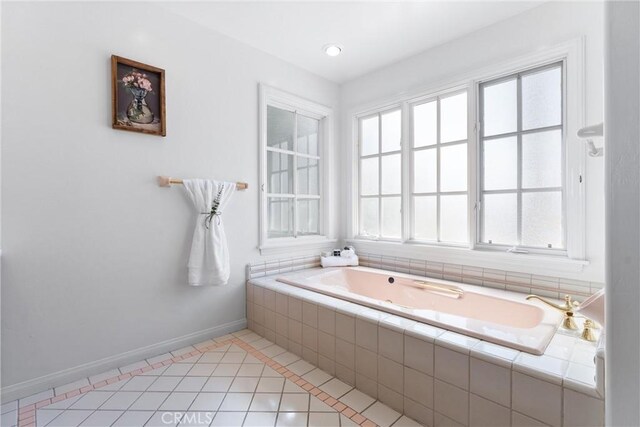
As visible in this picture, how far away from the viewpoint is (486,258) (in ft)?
7.30

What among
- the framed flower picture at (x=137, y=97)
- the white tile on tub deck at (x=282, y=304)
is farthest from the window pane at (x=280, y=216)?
the framed flower picture at (x=137, y=97)

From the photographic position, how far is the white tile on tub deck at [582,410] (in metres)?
0.99

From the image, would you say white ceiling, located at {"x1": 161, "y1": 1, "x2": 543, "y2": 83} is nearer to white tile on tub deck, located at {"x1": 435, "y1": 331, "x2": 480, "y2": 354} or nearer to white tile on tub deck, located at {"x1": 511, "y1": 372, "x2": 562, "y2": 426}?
white tile on tub deck, located at {"x1": 435, "y1": 331, "x2": 480, "y2": 354}

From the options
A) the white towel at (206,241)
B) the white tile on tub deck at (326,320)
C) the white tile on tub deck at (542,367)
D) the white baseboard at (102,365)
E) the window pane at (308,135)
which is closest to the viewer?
the white tile on tub deck at (542,367)

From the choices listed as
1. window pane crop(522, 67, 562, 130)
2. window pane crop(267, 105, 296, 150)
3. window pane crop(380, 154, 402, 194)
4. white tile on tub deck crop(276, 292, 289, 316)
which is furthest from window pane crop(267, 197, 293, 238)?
window pane crop(522, 67, 562, 130)

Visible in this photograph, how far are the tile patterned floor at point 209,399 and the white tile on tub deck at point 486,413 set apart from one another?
32cm

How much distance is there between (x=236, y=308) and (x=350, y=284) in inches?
41.7

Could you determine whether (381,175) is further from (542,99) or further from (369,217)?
(542,99)

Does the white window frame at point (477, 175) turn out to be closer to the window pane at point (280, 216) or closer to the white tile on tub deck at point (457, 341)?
the window pane at point (280, 216)

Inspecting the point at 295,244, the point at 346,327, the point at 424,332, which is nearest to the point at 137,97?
the point at 295,244

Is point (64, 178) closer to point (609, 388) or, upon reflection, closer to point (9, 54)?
point (9, 54)

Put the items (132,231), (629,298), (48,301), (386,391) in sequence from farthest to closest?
(132,231)
(48,301)
(386,391)
(629,298)

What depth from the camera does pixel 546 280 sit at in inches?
77.2

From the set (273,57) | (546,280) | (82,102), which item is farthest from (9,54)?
(546,280)
